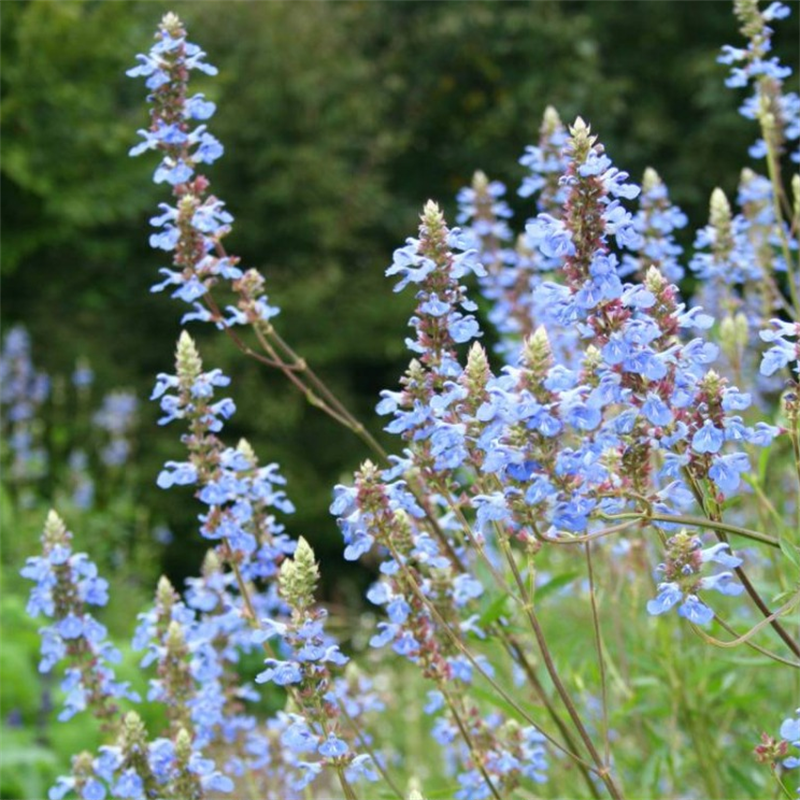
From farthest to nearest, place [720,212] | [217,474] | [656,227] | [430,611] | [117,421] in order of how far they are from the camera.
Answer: [117,421] → [656,227] → [720,212] → [217,474] → [430,611]

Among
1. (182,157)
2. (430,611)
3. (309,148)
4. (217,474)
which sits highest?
(309,148)

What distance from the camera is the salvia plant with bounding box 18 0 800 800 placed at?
1.86 metres

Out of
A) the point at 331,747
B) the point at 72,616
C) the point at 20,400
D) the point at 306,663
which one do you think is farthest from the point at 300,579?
the point at 20,400

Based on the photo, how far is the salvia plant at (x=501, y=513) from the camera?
186 cm

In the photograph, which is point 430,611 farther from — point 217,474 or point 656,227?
point 656,227

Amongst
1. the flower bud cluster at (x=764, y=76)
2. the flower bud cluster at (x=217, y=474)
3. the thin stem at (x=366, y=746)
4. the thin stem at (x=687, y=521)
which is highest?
the flower bud cluster at (x=764, y=76)

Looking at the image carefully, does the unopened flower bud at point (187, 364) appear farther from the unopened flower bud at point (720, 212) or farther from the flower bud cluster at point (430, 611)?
the unopened flower bud at point (720, 212)

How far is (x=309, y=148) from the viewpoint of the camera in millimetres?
11938

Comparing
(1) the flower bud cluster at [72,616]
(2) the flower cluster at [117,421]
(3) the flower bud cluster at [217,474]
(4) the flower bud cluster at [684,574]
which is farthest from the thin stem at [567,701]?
(2) the flower cluster at [117,421]

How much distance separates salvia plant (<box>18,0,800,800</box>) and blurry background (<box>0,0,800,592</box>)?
686 centimetres

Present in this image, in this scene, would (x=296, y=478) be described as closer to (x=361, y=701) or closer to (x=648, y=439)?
(x=361, y=701)

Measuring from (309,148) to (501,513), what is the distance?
10.5m

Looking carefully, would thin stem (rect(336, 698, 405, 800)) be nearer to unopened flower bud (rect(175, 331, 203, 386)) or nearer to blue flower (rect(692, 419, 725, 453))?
unopened flower bud (rect(175, 331, 203, 386))

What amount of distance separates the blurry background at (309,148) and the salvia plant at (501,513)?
22.5 feet
